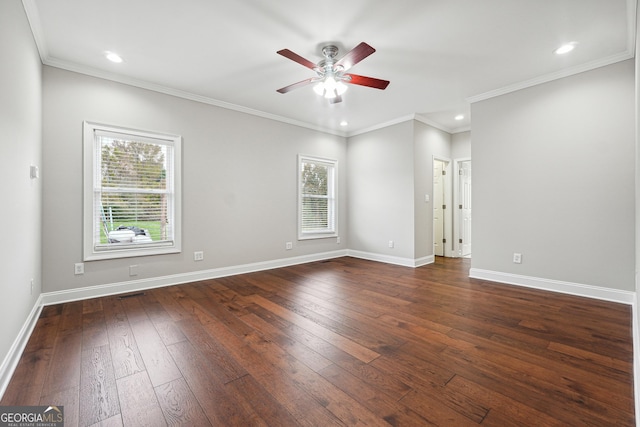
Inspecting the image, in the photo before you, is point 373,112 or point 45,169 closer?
point 45,169

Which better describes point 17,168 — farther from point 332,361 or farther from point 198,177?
point 332,361

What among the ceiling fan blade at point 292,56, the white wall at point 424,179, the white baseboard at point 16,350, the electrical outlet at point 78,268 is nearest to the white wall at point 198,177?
the electrical outlet at point 78,268

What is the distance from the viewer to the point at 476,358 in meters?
1.94

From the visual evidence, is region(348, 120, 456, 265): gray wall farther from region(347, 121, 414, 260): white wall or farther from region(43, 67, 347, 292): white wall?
region(43, 67, 347, 292): white wall

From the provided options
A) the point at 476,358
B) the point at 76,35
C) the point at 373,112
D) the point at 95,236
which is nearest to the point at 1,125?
the point at 76,35

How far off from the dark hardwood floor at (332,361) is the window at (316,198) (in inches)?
92.2

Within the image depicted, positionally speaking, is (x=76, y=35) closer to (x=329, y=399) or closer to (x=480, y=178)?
(x=329, y=399)

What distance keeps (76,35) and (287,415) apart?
3.71 m

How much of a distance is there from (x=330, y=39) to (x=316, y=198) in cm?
329

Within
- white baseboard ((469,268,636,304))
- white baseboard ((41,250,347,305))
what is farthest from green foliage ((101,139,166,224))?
white baseboard ((469,268,636,304))

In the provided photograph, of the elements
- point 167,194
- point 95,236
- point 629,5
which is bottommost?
point 95,236

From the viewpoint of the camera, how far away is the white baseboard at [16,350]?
166 cm

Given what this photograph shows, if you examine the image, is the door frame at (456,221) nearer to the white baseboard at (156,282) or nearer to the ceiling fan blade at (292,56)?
the white baseboard at (156,282)

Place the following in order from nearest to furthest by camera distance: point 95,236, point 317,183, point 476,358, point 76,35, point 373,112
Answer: point 476,358 → point 76,35 → point 95,236 → point 373,112 → point 317,183
